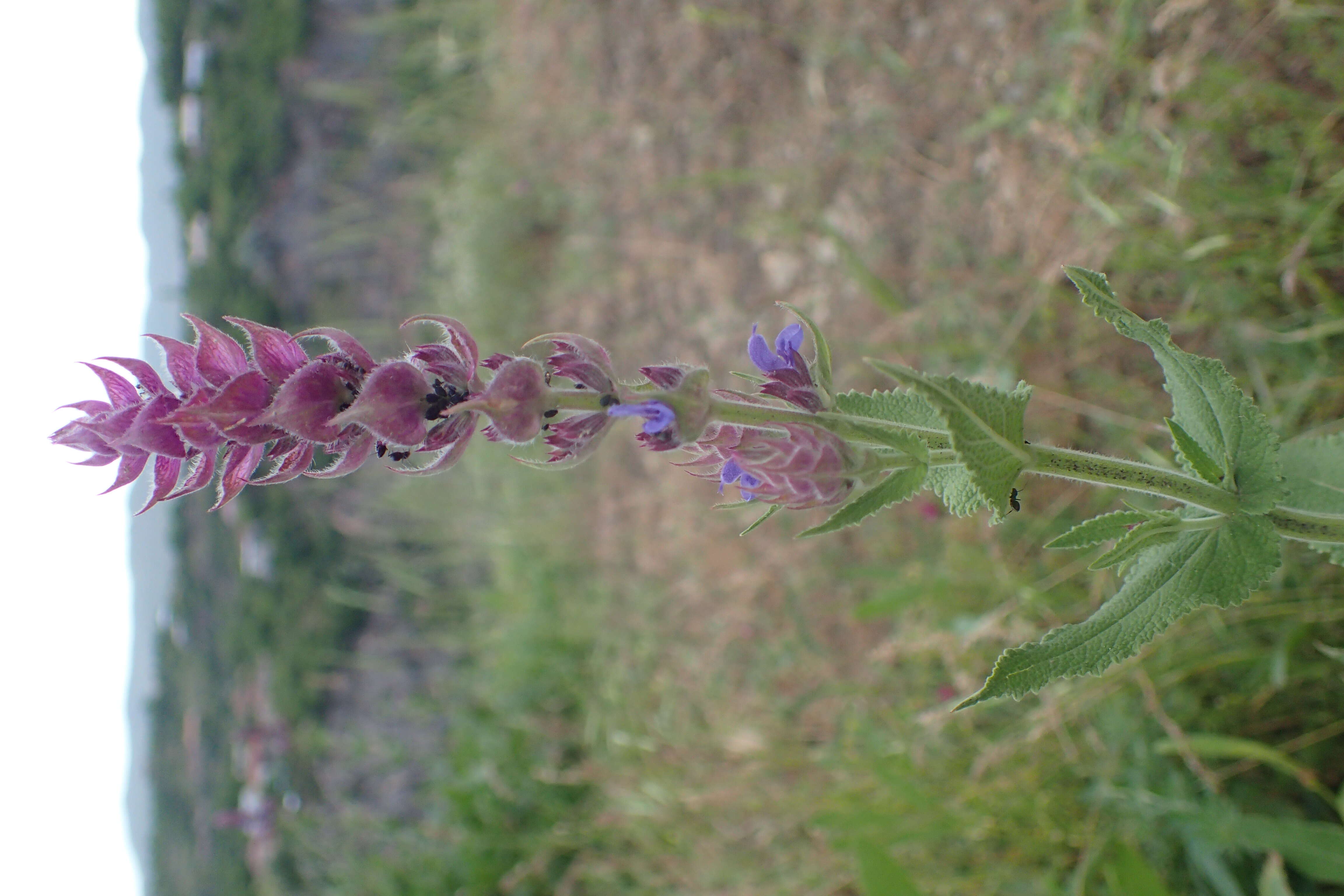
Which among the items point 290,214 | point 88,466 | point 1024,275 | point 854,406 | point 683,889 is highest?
point 290,214

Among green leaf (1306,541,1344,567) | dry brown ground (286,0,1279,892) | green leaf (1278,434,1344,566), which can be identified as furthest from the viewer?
dry brown ground (286,0,1279,892)

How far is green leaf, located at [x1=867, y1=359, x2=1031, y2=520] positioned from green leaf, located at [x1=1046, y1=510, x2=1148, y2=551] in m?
0.15

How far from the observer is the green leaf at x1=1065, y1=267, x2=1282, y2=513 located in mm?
1461

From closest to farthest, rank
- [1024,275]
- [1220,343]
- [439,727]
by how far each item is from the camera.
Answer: [1220,343]
[1024,275]
[439,727]

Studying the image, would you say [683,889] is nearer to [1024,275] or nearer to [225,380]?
[1024,275]

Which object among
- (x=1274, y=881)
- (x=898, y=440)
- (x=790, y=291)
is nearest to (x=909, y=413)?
(x=898, y=440)

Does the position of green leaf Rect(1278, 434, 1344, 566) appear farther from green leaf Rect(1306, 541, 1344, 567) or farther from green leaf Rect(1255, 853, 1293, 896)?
green leaf Rect(1255, 853, 1293, 896)

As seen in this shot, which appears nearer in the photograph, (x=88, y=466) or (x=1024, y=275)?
(x=88, y=466)

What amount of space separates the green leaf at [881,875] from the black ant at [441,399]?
6.56 ft

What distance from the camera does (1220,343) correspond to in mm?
2986

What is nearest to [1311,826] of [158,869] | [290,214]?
[290,214]

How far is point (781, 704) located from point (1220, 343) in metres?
2.41

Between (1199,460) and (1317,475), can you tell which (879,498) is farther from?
(1317,475)

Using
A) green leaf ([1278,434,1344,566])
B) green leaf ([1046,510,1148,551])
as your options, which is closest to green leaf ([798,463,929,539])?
green leaf ([1046,510,1148,551])
